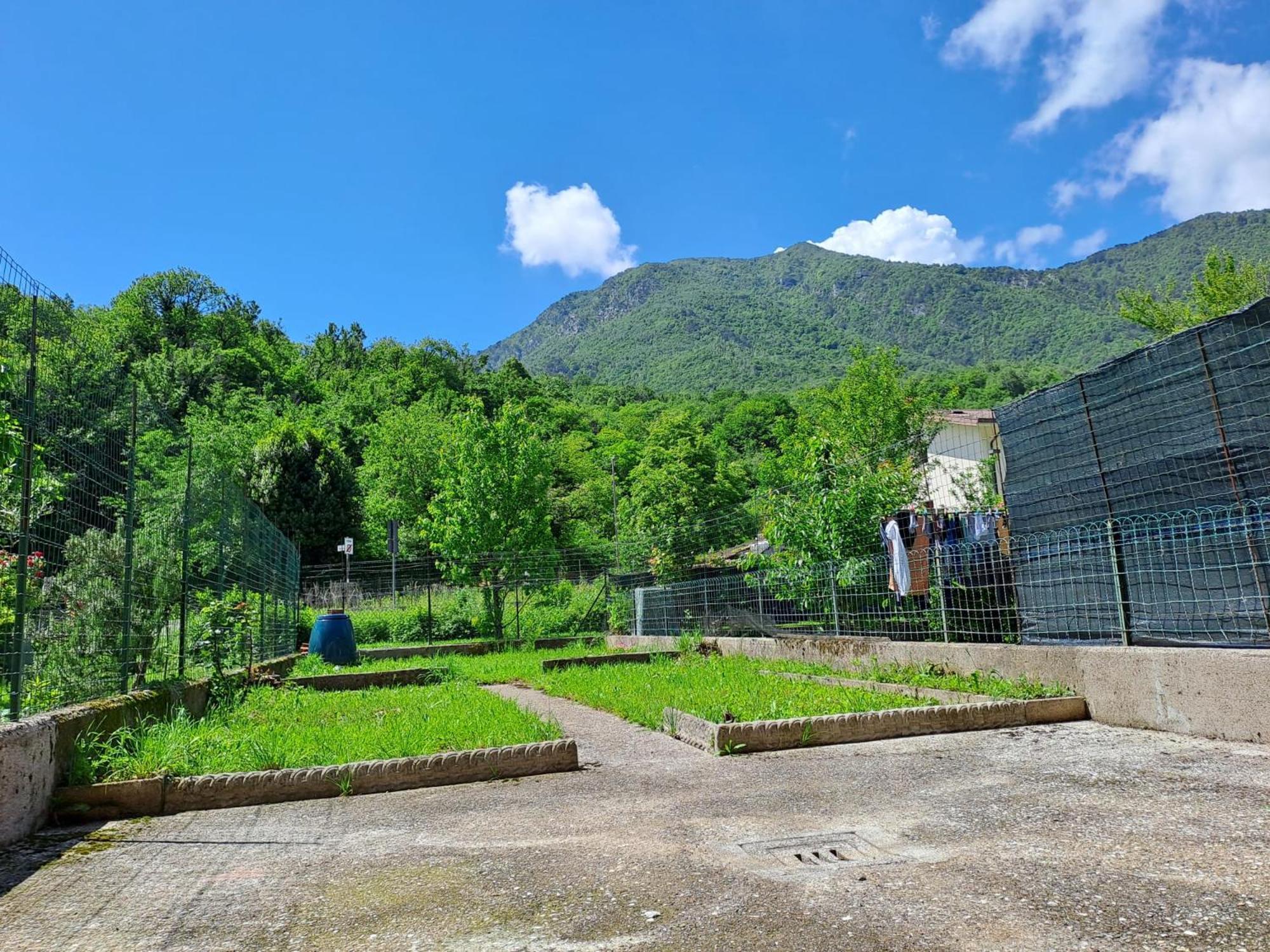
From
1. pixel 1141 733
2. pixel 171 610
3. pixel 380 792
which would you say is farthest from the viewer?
pixel 171 610

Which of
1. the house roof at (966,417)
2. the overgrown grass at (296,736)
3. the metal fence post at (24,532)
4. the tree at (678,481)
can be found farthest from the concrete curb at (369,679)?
the house roof at (966,417)

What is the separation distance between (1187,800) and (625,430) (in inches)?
2399

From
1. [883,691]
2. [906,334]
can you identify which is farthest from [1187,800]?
[906,334]

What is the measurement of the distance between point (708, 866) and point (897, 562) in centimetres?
608

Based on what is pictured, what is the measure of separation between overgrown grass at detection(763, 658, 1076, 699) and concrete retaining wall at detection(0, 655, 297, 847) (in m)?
5.66

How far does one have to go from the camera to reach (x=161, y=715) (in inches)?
208

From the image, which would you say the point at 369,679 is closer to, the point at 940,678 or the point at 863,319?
the point at 940,678

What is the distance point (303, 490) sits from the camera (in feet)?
116

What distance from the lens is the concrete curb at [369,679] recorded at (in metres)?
9.70

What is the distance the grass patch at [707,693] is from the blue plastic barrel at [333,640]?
13.3ft

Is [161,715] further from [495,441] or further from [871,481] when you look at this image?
[495,441]

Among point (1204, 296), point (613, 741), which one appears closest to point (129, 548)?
point (613, 741)

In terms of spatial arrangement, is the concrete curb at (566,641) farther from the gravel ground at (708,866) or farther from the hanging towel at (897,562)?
the gravel ground at (708,866)

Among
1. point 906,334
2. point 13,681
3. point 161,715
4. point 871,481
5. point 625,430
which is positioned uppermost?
point 906,334
